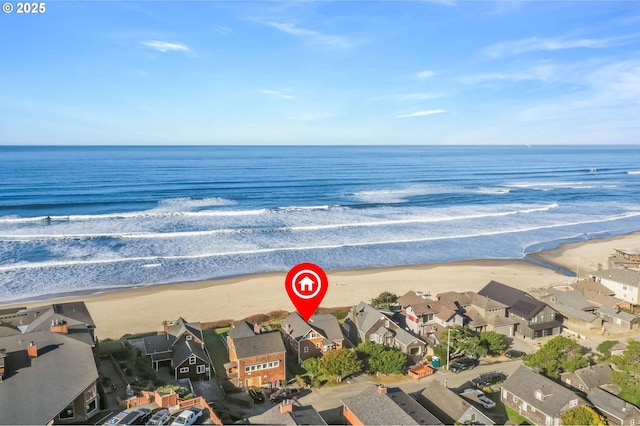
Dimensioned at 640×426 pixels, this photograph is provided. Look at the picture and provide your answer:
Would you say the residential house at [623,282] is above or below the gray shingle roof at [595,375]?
above

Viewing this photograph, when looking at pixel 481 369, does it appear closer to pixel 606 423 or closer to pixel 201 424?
pixel 606 423

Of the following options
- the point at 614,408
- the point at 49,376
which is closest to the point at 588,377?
the point at 614,408

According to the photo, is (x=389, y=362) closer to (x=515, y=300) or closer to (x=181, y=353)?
(x=181, y=353)

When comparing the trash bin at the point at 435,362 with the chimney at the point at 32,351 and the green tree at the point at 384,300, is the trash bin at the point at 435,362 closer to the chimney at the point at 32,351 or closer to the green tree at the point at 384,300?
the green tree at the point at 384,300

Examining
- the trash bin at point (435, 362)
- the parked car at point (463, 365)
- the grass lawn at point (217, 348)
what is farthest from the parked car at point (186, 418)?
the parked car at point (463, 365)

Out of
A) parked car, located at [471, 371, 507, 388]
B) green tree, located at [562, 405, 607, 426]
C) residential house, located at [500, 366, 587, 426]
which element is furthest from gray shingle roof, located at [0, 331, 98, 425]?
green tree, located at [562, 405, 607, 426]

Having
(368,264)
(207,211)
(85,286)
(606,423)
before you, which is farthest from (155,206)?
(606,423)

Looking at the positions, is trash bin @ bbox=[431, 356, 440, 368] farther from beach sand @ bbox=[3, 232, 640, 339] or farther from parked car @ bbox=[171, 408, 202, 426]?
parked car @ bbox=[171, 408, 202, 426]
